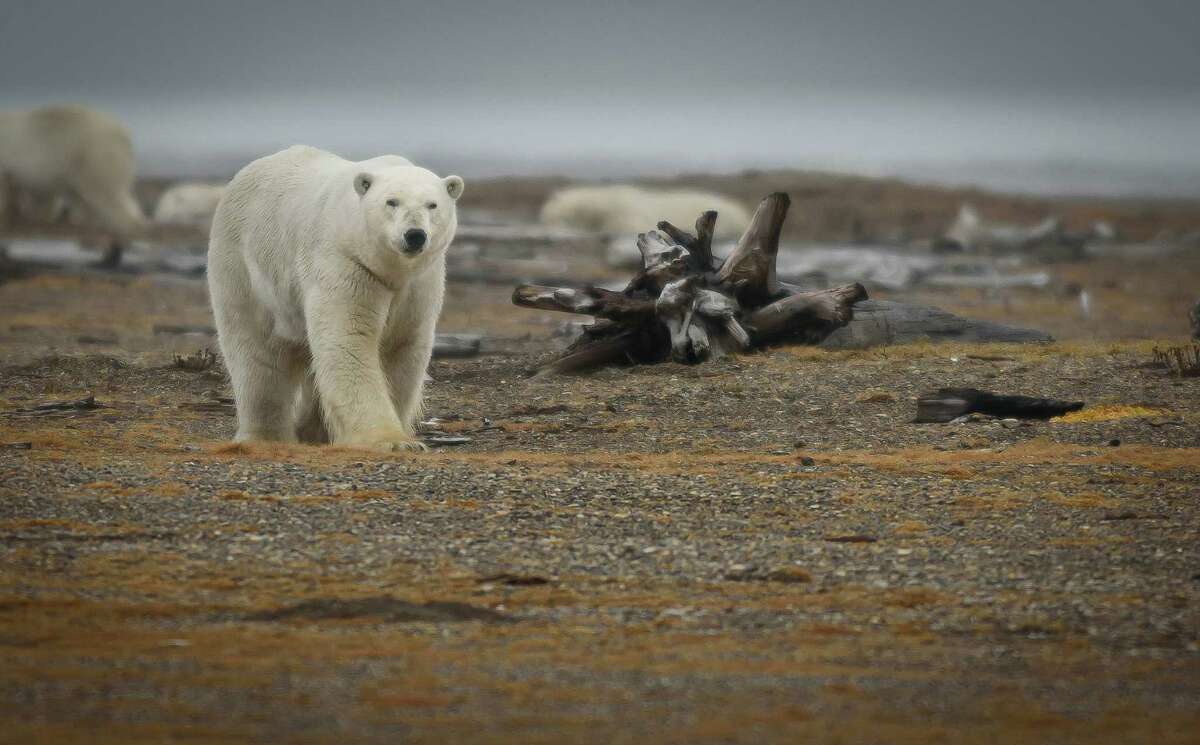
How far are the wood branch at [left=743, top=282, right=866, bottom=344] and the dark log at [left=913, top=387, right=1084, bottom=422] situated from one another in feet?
8.34

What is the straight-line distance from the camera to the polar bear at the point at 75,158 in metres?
32.9

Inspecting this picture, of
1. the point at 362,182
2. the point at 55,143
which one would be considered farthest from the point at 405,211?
the point at 55,143

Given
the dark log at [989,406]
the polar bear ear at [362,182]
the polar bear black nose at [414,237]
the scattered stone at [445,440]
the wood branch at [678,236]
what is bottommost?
the scattered stone at [445,440]

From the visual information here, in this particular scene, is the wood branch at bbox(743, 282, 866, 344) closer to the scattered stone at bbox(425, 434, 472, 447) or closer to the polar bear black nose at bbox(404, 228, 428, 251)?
the scattered stone at bbox(425, 434, 472, 447)

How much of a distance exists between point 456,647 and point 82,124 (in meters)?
31.1

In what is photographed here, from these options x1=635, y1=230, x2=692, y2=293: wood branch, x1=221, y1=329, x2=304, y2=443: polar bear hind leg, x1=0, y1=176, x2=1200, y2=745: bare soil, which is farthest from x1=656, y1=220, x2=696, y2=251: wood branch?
x1=221, y1=329, x2=304, y2=443: polar bear hind leg

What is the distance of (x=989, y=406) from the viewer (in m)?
10.2

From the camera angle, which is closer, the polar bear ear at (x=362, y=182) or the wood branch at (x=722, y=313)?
the polar bear ear at (x=362, y=182)

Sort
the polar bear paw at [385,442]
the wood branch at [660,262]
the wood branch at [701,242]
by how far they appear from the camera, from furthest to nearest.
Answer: the wood branch at [701,242]
the wood branch at [660,262]
the polar bear paw at [385,442]

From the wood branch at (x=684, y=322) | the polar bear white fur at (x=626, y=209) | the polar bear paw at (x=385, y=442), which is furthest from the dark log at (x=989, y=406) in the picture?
the polar bear white fur at (x=626, y=209)

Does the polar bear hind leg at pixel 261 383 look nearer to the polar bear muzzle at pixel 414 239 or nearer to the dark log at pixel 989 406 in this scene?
the polar bear muzzle at pixel 414 239

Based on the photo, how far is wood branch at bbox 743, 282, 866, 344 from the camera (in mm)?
12742

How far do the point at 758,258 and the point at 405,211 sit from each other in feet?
16.3

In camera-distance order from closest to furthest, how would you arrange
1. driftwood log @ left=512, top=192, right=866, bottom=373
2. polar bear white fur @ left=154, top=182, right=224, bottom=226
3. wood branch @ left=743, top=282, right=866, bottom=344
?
driftwood log @ left=512, top=192, right=866, bottom=373 → wood branch @ left=743, top=282, right=866, bottom=344 → polar bear white fur @ left=154, top=182, right=224, bottom=226
